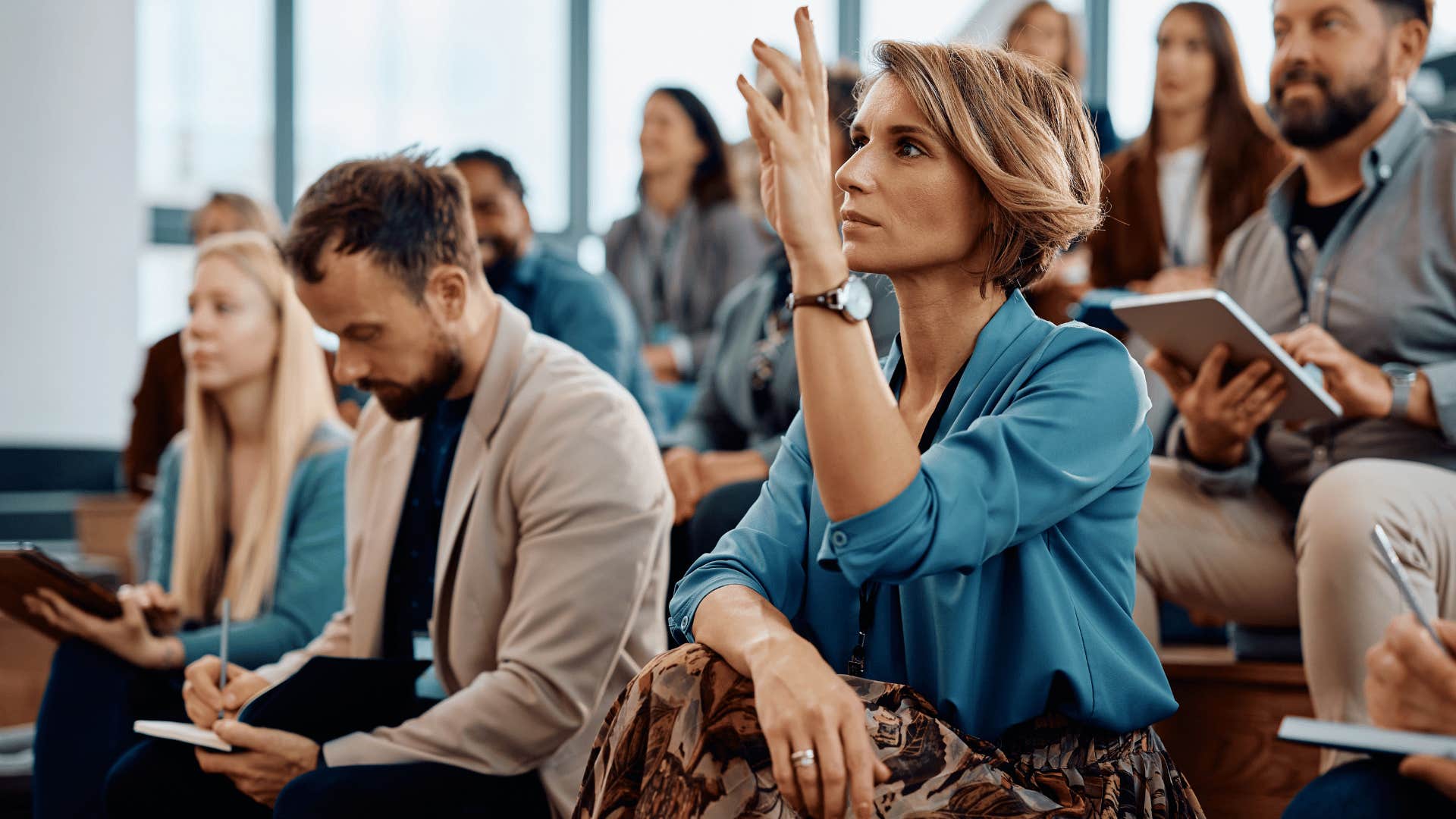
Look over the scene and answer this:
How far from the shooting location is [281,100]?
6465 millimetres

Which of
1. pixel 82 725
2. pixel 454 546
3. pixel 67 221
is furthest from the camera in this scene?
pixel 67 221

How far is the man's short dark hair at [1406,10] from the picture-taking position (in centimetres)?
210

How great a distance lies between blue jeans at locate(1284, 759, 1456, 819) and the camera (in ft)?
3.23

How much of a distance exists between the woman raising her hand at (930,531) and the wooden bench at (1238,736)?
2.64ft

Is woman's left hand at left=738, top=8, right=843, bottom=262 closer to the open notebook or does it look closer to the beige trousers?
the open notebook

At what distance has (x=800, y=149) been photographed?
1.05 m

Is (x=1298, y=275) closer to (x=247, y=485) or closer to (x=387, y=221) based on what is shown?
(x=387, y=221)

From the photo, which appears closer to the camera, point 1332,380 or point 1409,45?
point 1332,380

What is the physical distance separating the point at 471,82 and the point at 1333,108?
5.31 metres

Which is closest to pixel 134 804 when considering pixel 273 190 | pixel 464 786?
pixel 464 786

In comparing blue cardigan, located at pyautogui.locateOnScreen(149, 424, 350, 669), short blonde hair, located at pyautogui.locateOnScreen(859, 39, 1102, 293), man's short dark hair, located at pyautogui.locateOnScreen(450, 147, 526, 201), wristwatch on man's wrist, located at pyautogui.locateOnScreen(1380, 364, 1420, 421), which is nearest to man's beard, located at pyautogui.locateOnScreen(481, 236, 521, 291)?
man's short dark hair, located at pyautogui.locateOnScreen(450, 147, 526, 201)

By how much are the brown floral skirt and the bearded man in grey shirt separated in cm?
73

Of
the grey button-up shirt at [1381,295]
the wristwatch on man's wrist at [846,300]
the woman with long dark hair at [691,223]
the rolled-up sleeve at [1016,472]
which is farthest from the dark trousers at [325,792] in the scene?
the woman with long dark hair at [691,223]

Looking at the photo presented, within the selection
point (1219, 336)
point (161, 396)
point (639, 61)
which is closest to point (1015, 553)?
point (1219, 336)
